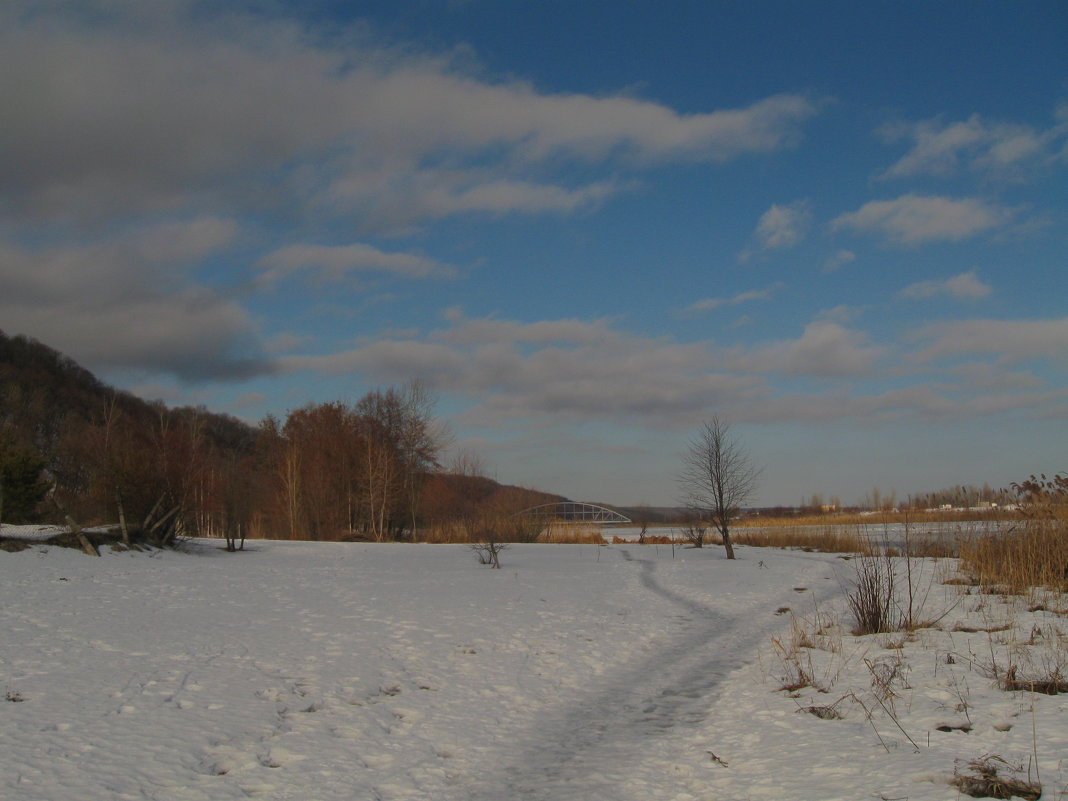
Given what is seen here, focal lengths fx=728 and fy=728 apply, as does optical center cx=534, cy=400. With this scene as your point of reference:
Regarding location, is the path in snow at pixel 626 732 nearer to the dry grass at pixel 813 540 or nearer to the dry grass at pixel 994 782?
the dry grass at pixel 994 782

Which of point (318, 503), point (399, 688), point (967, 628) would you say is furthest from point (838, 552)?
point (318, 503)

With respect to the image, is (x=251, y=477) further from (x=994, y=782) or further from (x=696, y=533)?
(x=994, y=782)

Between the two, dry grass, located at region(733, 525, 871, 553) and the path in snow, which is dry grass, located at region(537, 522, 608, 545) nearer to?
dry grass, located at region(733, 525, 871, 553)

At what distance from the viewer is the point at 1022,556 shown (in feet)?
40.9

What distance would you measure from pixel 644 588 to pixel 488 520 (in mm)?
22167

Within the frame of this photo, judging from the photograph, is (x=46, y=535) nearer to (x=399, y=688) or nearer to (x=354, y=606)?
(x=354, y=606)

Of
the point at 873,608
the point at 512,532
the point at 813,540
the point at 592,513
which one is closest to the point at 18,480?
the point at 512,532

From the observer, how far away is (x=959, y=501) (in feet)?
49.3

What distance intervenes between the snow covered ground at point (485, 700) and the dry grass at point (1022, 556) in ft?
3.12

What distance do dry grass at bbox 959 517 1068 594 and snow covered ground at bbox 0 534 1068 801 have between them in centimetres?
95

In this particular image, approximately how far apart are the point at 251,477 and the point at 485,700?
49325 mm

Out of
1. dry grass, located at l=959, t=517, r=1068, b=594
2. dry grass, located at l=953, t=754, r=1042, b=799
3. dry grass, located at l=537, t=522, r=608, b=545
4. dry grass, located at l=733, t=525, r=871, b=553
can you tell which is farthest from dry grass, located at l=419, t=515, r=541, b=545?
dry grass, located at l=953, t=754, r=1042, b=799

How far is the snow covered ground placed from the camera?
4773 mm

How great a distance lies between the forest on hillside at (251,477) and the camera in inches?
907
